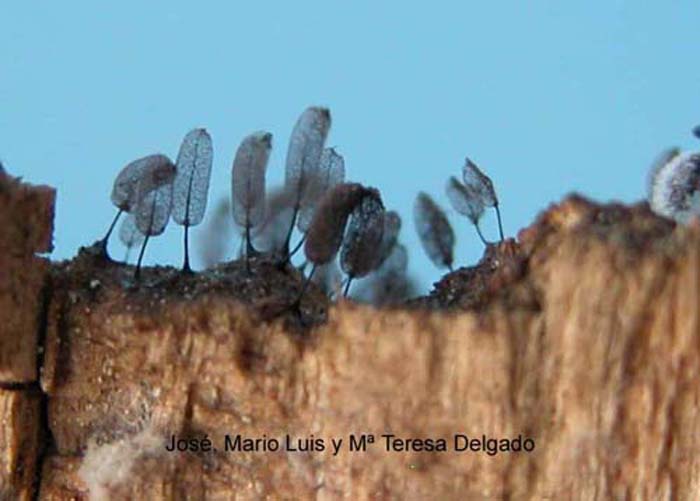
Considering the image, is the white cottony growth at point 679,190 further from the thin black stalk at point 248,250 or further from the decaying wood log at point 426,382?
the thin black stalk at point 248,250

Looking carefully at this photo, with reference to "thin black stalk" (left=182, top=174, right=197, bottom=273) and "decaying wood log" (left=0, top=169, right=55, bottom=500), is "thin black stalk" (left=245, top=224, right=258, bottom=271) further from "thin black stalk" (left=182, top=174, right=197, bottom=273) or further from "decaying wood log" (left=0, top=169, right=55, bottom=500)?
"decaying wood log" (left=0, top=169, right=55, bottom=500)

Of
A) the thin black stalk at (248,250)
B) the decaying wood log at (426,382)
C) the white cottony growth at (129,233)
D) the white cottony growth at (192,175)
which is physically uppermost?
the white cottony growth at (192,175)

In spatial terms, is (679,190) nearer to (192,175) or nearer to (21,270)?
(192,175)

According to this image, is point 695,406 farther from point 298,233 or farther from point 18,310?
point 18,310

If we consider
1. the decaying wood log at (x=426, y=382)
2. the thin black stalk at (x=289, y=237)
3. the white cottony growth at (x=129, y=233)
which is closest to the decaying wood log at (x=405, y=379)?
the decaying wood log at (x=426, y=382)

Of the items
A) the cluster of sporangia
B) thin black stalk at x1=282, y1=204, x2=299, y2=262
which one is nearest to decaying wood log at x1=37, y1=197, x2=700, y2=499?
the cluster of sporangia
